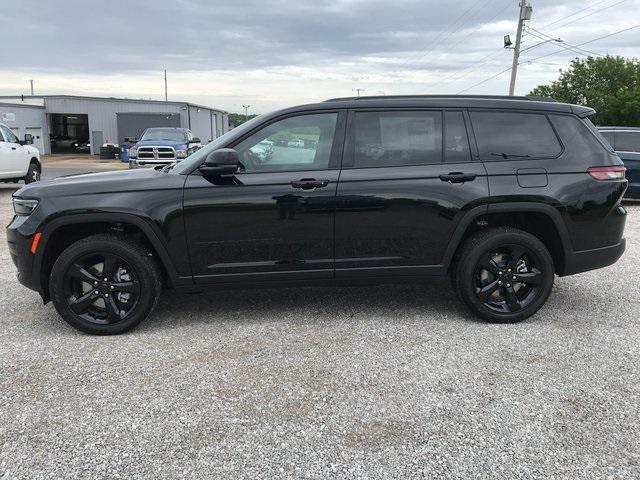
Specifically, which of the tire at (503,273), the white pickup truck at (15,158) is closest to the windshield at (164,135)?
the white pickup truck at (15,158)

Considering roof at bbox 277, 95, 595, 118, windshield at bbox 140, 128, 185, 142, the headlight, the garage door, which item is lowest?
the headlight

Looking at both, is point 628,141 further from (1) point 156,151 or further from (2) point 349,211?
(1) point 156,151

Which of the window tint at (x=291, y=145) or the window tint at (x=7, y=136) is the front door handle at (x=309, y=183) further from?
the window tint at (x=7, y=136)

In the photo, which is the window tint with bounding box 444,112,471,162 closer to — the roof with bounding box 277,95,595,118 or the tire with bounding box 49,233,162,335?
the roof with bounding box 277,95,595,118

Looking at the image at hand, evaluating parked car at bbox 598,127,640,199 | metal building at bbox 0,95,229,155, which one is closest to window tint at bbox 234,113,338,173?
parked car at bbox 598,127,640,199

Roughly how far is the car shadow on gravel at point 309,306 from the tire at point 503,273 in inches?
9.6

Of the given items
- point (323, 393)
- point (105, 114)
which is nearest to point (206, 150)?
point (323, 393)

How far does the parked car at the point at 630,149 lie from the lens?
10.8 m

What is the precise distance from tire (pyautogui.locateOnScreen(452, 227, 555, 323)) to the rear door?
229 mm

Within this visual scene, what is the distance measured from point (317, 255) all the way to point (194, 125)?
139 feet

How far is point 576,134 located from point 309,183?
2210 mm

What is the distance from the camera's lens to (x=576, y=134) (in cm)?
434

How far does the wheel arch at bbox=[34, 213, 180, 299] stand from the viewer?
155 inches

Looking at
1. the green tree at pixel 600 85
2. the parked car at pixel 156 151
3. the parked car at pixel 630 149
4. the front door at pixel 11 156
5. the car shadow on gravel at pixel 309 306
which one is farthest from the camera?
the green tree at pixel 600 85
